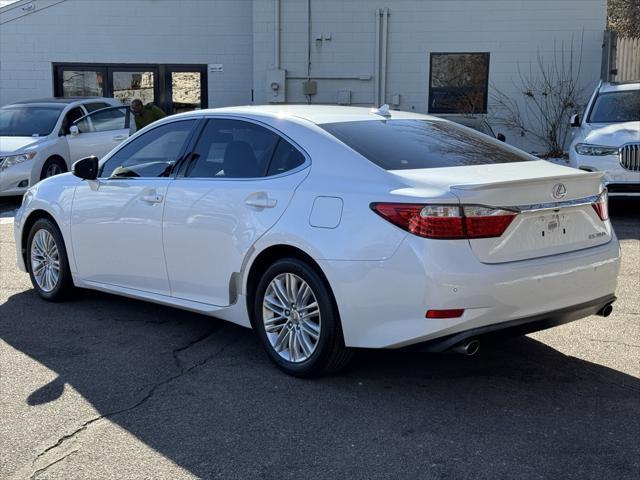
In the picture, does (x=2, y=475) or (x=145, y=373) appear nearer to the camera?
(x=2, y=475)

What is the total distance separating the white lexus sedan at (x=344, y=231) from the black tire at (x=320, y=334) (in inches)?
0.5

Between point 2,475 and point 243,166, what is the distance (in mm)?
2433

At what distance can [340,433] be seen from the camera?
431 cm

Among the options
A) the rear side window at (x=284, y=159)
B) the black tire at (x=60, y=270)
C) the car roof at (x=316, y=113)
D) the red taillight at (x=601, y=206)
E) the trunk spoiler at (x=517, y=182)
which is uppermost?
the car roof at (x=316, y=113)

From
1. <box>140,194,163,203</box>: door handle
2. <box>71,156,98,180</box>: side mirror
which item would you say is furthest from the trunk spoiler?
<box>71,156,98,180</box>: side mirror

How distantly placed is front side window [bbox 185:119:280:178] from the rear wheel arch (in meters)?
0.53

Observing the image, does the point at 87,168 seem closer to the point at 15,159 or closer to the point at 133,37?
the point at 15,159

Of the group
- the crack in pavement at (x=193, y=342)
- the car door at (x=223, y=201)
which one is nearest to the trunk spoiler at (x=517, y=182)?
the car door at (x=223, y=201)

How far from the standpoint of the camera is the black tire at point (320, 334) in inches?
188

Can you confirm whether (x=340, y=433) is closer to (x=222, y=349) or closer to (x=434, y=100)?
(x=222, y=349)

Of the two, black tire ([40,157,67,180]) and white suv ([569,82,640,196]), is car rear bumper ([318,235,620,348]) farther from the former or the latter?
black tire ([40,157,67,180])

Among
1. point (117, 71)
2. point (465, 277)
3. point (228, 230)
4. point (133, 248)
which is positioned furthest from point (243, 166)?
point (117, 71)

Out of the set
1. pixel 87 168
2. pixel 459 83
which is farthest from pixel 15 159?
pixel 459 83

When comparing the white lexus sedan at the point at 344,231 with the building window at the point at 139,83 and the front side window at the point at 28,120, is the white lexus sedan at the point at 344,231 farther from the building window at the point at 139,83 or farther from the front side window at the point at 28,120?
the building window at the point at 139,83
